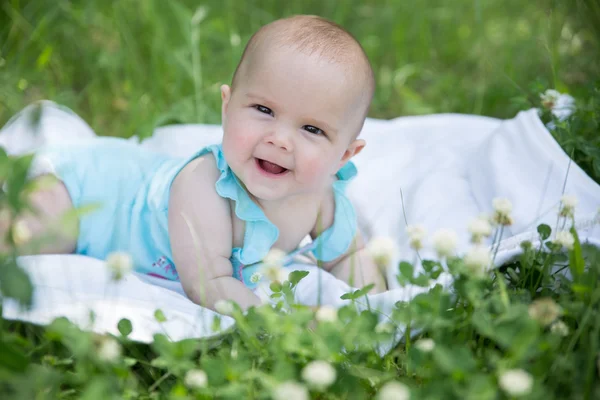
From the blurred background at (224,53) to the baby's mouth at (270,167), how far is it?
3.14ft

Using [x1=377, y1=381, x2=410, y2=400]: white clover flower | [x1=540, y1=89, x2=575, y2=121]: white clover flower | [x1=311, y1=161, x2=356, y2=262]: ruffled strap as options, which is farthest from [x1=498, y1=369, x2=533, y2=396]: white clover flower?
[x1=540, y1=89, x2=575, y2=121]: white clover flower

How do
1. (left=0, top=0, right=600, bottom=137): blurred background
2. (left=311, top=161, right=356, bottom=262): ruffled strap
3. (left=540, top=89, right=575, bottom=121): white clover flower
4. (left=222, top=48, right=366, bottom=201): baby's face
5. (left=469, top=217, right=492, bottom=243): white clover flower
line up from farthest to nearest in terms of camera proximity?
(left=0, top=0, right=600, bottom=137): blurred background < (left=540, top=89, right=575, bottom=121): white clover flower < (left=311, top=161, right=356, bottom=262): ruffled strap < (left=222, top=48, right=366, bottom=201): baby's face < (left=469, top=217, right=492, bottom=243): white clover flower

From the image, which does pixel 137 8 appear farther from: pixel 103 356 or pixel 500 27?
pixel 103 356

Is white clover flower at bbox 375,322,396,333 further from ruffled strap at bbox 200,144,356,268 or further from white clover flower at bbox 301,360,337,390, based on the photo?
ruffled strap at bbox 200,144,356,268

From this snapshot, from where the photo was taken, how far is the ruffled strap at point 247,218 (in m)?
1.91

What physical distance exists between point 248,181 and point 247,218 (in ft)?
0.43

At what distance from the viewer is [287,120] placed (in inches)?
69.7

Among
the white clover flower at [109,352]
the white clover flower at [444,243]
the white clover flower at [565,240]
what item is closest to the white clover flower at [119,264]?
the white clover flower at [109,352]

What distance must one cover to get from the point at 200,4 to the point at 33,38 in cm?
103

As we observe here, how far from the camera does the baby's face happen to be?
1.74 metres

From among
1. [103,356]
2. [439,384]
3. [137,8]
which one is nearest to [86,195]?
[103,356]

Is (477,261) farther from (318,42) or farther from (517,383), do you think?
(318,42)

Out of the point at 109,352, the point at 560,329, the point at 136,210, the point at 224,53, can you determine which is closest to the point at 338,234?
the point at 136,210

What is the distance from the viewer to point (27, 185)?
1112 mm
